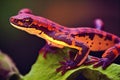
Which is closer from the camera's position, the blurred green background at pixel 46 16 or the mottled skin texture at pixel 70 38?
the mottled skin texture at pixel 70 38

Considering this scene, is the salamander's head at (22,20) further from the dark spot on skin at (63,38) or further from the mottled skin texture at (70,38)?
the dark spot on skin at (63,38)

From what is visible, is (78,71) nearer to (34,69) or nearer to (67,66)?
(67,66)

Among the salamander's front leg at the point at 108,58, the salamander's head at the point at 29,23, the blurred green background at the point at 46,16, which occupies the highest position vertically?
the salamander's head at the point at 29,23

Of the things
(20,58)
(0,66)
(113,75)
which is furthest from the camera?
(20,58)

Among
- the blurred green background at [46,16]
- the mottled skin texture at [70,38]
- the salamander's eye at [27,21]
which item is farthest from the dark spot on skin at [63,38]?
the blurred green background at [46,16]

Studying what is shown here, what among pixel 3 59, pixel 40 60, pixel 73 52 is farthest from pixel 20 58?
pixel 73 52

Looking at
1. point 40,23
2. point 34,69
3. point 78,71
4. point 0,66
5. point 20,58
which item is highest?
point 40,23

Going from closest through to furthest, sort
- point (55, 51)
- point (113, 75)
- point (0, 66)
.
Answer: point (113, 75) → point (55, 51) → point (0, 66)
